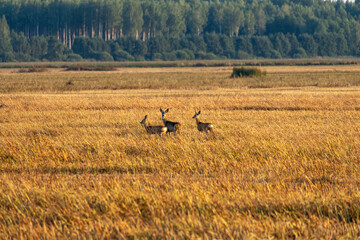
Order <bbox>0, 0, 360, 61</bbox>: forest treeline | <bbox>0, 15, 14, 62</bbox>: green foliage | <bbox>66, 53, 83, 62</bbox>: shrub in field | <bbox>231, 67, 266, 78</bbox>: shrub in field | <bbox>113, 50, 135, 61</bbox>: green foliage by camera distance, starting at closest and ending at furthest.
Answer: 1. <bbox>231, 67, 266, 78</bbox>: shrub in field
2. <bbox>0, 15, 14, 62</bbox>: green foliage
3. <bbox>66, 53, 83, 62</bbox>: shrub in field
4. <bbox>113, 50, 135, 61</bbox>: green foliage
5. <bbox>0, 0, 360, 61</bbox>: forest treeline

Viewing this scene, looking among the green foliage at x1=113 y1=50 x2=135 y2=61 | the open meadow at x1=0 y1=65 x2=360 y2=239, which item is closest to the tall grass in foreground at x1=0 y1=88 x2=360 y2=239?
the open meadow at x1=0 y1=65 x2=360 y2=239

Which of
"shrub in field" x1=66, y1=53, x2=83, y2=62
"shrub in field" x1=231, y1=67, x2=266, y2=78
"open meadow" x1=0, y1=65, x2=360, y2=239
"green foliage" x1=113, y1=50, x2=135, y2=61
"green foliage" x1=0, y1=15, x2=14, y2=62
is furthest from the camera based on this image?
"green foliage" x1=113, y1=50, x2=135, y2=61

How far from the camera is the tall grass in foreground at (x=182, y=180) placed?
25.8 ft

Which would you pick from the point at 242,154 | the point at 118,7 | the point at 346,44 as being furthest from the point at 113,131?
the point at 346,44

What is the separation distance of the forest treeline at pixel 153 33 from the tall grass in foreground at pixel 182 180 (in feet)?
382

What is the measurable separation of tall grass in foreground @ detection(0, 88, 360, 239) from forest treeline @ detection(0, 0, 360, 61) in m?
117

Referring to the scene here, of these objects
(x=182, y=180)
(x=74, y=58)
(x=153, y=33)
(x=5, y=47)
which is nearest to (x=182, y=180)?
(x=182, y=180)

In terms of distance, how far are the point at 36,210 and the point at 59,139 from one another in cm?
716

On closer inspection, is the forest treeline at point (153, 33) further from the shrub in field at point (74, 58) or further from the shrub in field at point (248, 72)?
the shrub in field at point (248, 72)

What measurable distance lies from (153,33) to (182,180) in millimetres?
143396

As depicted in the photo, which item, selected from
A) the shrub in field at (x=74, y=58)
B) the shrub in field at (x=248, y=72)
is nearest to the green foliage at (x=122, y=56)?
the shrub in field at (x=74, y=58)

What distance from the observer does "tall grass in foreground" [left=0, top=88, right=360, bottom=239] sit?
7.86 meters

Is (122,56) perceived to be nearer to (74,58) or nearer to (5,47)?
(74,58)

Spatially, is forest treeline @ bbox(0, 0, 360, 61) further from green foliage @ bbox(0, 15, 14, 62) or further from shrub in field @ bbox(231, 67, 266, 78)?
shrub in field @ bbox(231, 67, 266, 78)
